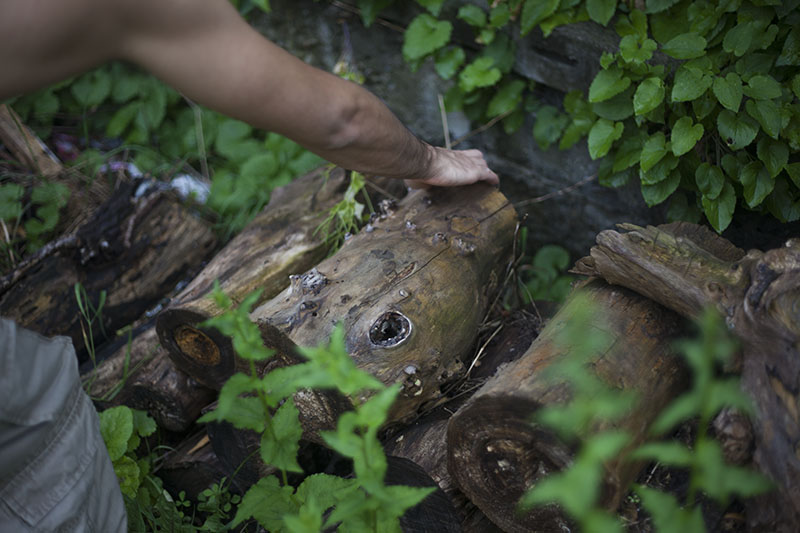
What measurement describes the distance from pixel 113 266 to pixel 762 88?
9.04 feet

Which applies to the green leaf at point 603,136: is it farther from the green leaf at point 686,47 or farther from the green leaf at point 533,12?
the green leaf at point 533,12

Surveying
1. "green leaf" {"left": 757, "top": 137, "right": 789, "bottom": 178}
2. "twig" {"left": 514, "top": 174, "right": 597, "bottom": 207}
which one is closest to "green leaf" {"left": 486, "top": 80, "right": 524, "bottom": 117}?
"twig" {"left": 514, "top": 174, "right": 597, "bottom": 207}

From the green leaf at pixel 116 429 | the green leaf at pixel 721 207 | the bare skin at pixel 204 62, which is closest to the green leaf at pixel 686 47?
the green leaf at pixel 721 207

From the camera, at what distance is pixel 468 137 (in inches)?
146

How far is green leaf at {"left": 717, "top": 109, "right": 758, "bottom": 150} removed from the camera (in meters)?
2.38

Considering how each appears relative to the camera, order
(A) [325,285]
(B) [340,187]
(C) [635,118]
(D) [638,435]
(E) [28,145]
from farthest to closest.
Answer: (E) [28,145], (B) [340,187], (C) [635,118], (A) [325,285], (D) [638,435]

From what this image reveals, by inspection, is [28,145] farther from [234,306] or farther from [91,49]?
[91,49]

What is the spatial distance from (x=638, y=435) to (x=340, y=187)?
1.82 metres

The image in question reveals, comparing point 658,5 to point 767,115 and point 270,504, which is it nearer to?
point 767,115

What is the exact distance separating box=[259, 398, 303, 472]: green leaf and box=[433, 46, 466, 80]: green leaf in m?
2.28

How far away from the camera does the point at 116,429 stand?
233cm

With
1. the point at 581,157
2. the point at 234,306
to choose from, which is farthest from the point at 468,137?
the point at 234,306

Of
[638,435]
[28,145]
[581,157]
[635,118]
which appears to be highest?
[635,118]

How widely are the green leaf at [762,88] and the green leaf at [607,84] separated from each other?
18.1 inches
